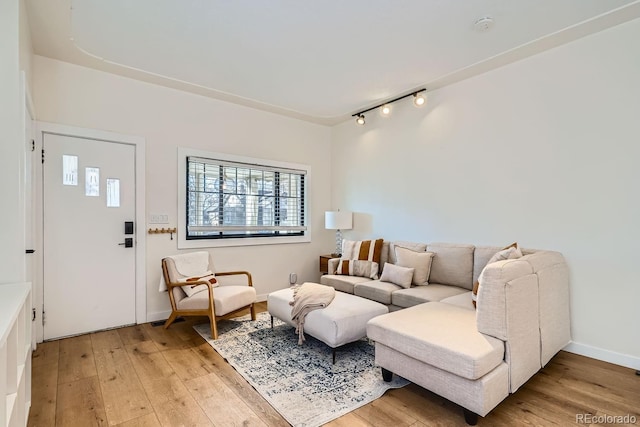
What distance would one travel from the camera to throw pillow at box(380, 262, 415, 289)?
3466 millimetres

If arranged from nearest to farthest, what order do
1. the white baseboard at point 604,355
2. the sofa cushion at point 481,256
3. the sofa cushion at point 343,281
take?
the white baseboard at point 604,355, the sofa cushion at point 481,256, the sofa cushion at point 343,281

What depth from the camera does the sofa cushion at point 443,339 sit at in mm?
1786

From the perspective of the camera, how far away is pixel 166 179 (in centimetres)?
381

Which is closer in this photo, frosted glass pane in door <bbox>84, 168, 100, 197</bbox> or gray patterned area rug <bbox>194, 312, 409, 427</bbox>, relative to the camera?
gray patterned area rug <bbox>194, 312, 409, 427</bbox>

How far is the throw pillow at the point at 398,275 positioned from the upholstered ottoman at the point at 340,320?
0.63 metres

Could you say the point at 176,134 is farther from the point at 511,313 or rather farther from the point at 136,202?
the point at 511,313

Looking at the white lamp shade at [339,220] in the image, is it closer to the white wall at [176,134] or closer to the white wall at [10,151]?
the white wall at [176,134]

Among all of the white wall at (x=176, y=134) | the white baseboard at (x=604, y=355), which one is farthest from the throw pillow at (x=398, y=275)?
the white wall at (x=176, y=134)

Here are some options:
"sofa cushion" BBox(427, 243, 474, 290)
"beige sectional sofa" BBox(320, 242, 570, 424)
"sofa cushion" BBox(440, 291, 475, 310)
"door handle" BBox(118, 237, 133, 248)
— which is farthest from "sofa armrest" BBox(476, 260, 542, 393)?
"door handle" BBox(118, 237, 133, 248)

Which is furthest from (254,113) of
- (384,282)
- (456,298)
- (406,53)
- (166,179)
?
(456,298)

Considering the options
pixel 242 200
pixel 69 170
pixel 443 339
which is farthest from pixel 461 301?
pixel 69 170

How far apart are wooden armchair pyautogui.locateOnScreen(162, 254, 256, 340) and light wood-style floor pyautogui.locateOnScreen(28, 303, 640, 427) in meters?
0.44

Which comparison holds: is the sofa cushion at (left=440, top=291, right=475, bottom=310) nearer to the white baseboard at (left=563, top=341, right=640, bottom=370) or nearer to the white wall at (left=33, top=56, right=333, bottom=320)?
the white baseboard at (left=563, top=341, right=640, bottom=370)

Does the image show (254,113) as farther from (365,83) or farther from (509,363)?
(509,363)
